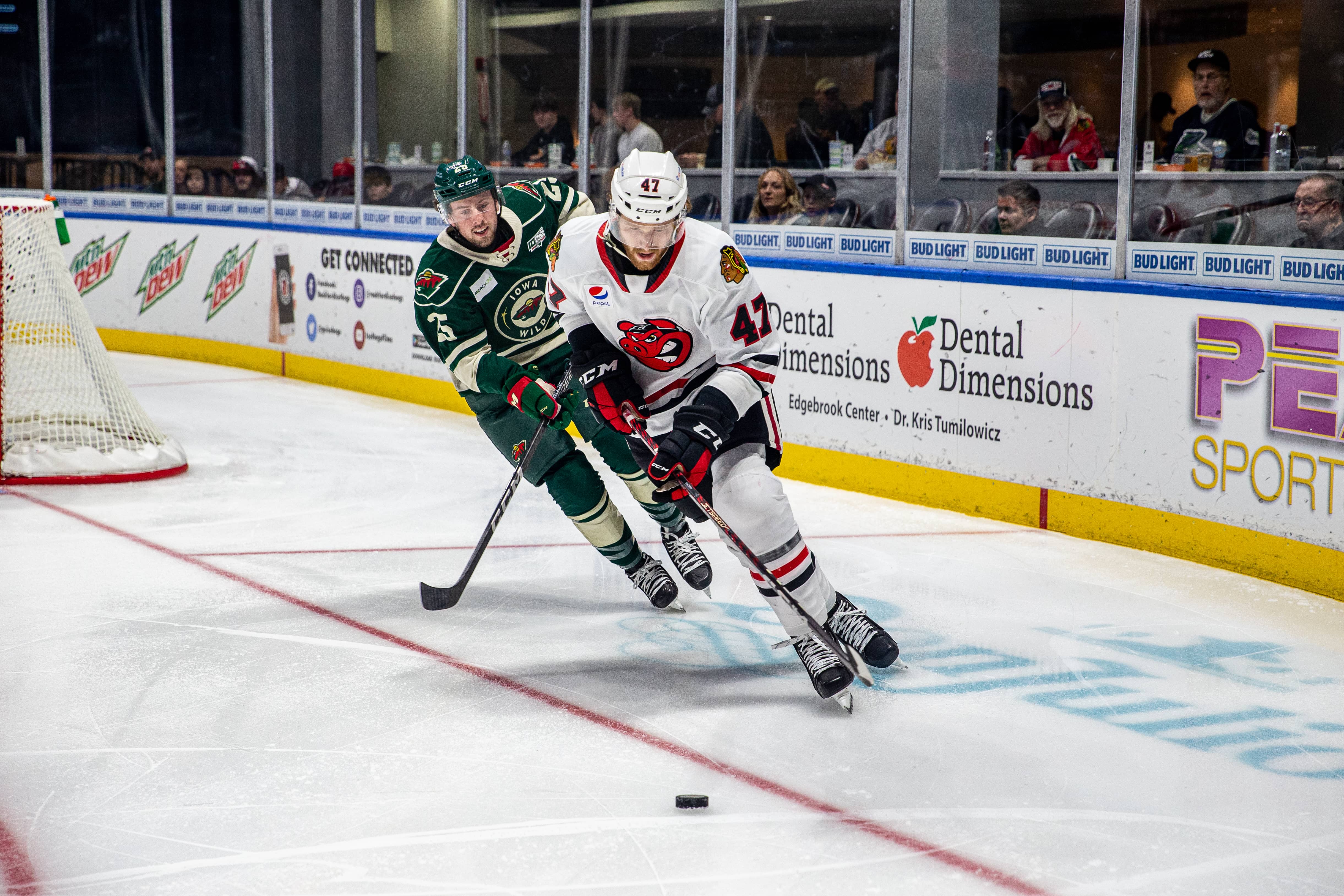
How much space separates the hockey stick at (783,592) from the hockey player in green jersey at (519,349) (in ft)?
2.21

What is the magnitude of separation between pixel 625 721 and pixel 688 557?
109 cm

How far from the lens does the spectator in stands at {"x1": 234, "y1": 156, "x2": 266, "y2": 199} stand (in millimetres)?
9219

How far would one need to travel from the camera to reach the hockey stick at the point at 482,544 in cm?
374

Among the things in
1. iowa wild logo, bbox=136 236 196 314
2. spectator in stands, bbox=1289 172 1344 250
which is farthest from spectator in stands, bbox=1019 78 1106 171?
iowa wild logo, bbox=136 236 196 314

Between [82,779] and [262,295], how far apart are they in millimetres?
6771

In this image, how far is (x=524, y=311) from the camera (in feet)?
13.4

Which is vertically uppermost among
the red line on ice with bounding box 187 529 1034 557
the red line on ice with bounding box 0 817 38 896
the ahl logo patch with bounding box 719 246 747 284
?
the ahl logo patch with bounding box 719 246 747 284

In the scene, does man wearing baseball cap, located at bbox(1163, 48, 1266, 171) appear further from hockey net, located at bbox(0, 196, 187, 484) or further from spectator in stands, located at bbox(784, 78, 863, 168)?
hockey net, located at bbox(0, 196, 187, 484)

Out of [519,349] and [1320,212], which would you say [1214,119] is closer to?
[1320,212]

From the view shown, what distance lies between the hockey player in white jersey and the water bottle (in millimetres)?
2198

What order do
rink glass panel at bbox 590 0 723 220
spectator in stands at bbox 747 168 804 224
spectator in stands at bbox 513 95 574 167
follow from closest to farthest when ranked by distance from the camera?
1. spectator in stands at bbox 747 168 804 224
2. rink glass panel at bbox 590 0 723 220
3. spectator in stands at bbox 513 95 574 167

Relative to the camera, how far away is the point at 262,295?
9.04m

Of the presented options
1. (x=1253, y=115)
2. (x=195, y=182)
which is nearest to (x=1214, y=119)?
(x=1253, y=115)

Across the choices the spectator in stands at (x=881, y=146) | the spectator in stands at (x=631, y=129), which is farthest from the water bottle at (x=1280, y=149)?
the spectator in stands at (x=631, y=129)
